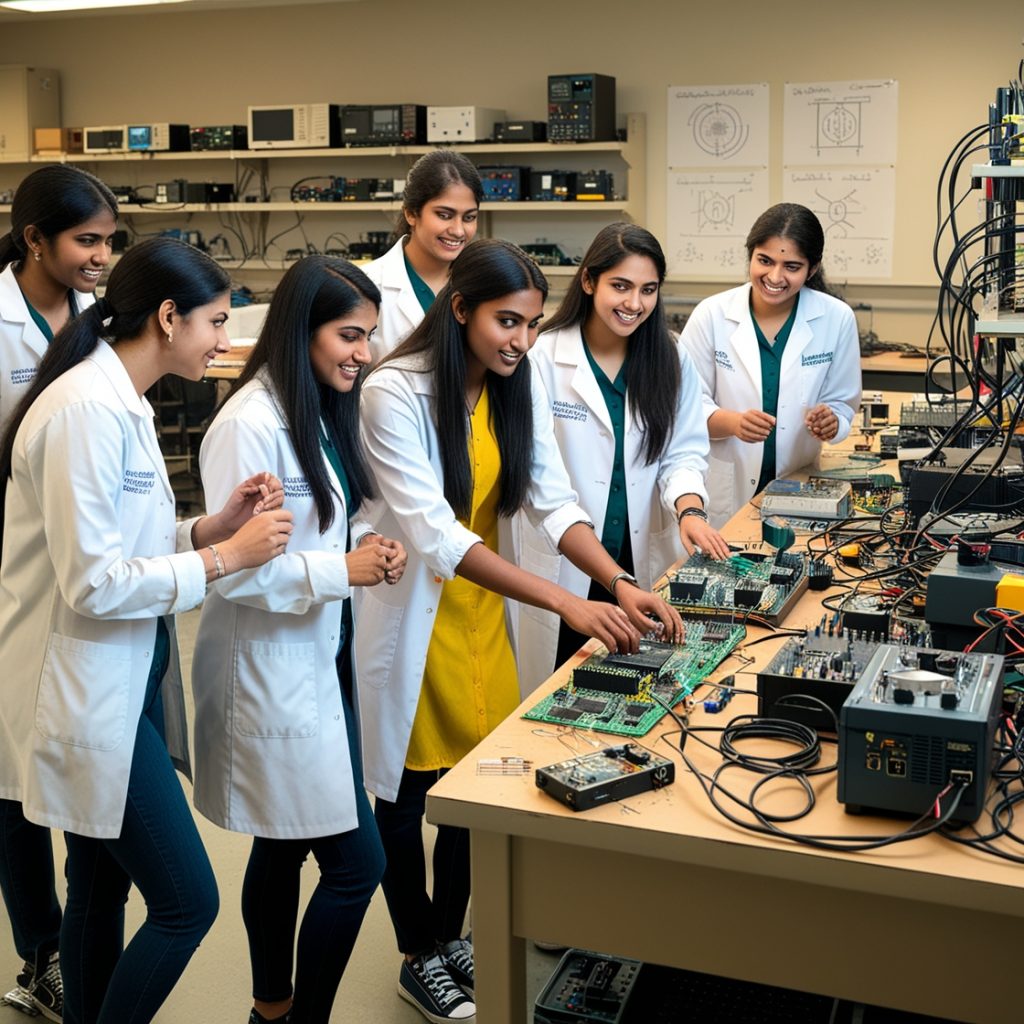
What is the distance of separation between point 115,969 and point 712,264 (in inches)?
214

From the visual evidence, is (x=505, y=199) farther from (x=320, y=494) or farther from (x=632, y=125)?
(x=320, y=494)

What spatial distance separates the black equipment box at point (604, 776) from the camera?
1495mm

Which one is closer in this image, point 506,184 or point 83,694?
point 83,694

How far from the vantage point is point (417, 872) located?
2.26 metres

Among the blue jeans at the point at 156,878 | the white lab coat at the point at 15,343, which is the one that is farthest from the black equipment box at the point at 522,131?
the blue jeans at the point at 156,878

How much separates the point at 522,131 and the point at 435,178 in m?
3.67

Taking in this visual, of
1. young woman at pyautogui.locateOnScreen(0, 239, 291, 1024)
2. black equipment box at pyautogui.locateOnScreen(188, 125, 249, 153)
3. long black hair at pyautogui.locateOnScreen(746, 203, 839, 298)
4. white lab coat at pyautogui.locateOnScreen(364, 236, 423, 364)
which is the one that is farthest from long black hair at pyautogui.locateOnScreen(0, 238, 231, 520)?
black equipment box at pyautogui.locateOnScreen(188, 125, 249, 153)

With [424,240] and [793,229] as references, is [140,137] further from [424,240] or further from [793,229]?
[793,229]

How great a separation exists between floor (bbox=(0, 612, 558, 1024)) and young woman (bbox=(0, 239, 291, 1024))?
0.59 m

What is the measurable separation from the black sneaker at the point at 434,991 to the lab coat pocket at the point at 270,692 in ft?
2.27

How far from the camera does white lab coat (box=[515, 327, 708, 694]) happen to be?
267cm

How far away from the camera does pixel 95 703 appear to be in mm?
1745

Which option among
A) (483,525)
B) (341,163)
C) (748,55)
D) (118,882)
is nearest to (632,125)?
(748,55)

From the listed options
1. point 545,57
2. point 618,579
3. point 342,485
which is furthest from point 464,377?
point 545,57
